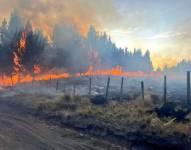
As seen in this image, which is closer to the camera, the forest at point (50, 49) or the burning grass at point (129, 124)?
the burning grass at point (129, 124)

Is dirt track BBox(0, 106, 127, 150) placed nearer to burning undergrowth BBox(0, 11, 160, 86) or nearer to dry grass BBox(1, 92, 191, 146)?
Answer: dry grass BBox(1, 92, 191, 146)

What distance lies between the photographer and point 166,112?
67.3ft

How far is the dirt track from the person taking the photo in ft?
45.7

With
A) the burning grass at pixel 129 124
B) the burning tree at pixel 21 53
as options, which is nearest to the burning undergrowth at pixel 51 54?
the burning tree at pixel 21 53

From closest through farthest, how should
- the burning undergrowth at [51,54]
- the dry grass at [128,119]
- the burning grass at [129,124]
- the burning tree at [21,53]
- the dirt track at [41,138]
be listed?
the dirt track at [41,138] < the burning grass at [129,124] < the dry grass at [128,119] < the burning tree at [21,53] < the burning undergrowth at [51,54]

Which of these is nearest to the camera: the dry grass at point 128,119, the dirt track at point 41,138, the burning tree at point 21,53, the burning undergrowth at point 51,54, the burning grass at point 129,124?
the dirt track at point 41,138

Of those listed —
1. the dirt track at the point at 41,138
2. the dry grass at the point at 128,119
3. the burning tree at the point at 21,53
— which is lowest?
the dirt track at the point at 41,138

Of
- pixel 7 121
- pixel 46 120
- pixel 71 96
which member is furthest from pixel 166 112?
pixel 71 96

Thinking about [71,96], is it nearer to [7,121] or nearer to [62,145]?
[7,121]

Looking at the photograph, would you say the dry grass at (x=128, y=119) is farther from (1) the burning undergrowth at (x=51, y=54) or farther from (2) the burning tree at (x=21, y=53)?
(1) the burning undergrowth at (x=51, y=54)

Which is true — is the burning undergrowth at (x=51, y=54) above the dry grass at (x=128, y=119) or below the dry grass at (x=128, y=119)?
above

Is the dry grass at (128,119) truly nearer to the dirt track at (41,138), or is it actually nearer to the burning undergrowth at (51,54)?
the dirt track at (41,138)

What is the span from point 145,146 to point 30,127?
7.56 metres

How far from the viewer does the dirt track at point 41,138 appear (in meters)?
13.9
